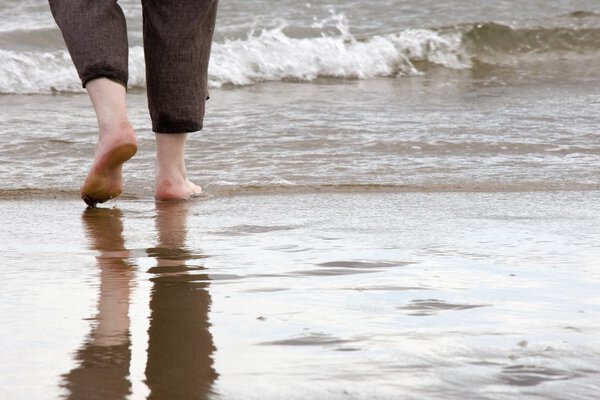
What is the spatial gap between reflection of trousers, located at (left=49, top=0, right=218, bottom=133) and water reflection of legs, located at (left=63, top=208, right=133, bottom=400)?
0.62 meters

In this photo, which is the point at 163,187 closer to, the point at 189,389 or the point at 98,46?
the point at 98,46

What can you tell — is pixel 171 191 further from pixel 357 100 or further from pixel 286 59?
pixel 286 59

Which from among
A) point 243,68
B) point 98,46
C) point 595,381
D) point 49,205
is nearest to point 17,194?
point 49,205

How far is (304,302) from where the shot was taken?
1.89 m

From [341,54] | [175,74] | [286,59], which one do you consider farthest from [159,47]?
[341,54]

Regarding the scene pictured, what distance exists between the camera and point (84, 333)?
1.68m

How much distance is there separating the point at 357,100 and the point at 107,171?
11.0ft

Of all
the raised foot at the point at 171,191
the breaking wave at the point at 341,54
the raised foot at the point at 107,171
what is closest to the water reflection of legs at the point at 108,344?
the raised foot at the point at 107,171

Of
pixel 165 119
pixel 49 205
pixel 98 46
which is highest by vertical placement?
pixel 98 46

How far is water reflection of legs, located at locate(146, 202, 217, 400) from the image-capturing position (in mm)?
1443

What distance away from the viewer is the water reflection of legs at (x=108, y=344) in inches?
55.7

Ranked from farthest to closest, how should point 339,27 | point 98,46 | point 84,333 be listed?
point 339,27 → point 98,46 → point 84,333

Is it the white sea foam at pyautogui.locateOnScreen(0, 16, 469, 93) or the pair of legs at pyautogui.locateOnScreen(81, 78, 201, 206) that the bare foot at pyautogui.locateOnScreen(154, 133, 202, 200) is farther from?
the white sea foam at pyautogui.locateOnScreen(0, 16, 469, 93)

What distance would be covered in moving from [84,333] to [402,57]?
721 cm
